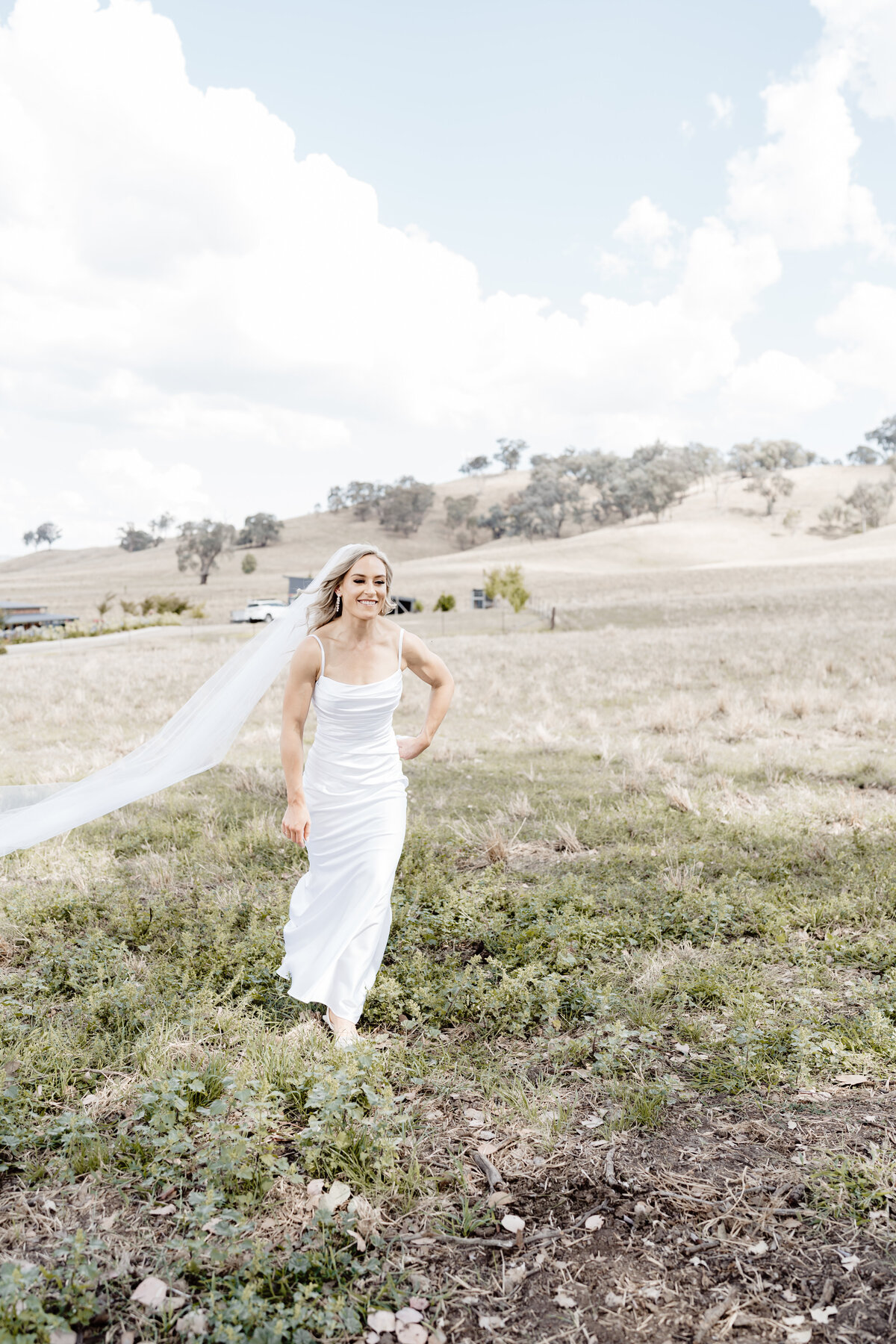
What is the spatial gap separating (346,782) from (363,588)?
112 centimetres

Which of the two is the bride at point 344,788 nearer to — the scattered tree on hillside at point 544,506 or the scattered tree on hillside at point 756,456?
→ the scattered tree on hillside at point 544,506

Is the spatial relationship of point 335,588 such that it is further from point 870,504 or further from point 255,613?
point 870,504

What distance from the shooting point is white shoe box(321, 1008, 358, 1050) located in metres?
4.19

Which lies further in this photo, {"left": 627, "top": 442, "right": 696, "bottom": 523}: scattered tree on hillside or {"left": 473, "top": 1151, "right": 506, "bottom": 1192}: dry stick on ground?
{"left": 627, "top": 442, "right": 696, "bottom": 523}: scattered tree on hillside

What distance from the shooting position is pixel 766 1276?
2.88m

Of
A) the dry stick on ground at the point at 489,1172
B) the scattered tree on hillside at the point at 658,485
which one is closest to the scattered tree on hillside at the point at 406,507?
the scattered tree on hillside at the point at 658,485

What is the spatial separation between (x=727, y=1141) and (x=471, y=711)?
1216cm

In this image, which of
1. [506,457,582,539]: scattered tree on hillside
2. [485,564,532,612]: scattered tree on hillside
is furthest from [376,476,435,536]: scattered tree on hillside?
[485,564,532,612]: scattered tree on hillside

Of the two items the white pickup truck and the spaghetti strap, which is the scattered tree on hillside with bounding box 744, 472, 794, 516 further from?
the spaghetti strap

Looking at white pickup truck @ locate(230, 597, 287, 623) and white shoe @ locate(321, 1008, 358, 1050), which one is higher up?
white pickup truck @ locate(230, 597, 287, 623)

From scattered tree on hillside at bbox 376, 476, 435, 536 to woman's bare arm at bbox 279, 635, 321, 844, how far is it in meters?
134

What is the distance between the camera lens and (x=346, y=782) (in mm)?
4844

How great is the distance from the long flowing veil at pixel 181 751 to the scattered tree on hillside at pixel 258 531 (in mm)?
125646

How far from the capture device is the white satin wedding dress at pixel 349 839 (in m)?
4.66
